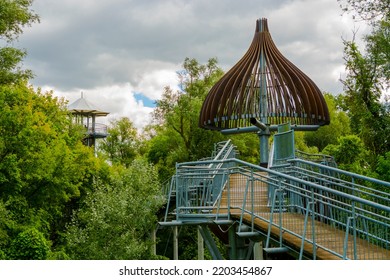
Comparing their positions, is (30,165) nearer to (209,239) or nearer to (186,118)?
(186,118)

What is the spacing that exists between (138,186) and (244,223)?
19.1 metres

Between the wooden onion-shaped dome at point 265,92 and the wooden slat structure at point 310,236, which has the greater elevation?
the wooden onion-shaped dome at point 265,92

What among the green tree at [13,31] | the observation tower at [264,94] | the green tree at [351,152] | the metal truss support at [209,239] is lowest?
the metal truss support at [209,239]

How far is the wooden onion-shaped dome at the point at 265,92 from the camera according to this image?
67.2ft

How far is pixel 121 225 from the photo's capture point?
87.9ft

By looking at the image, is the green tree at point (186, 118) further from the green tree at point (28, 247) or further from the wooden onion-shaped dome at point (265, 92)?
the wooden onion-shaped dome at point (265, 92)

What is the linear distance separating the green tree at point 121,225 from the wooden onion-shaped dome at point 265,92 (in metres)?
7.38

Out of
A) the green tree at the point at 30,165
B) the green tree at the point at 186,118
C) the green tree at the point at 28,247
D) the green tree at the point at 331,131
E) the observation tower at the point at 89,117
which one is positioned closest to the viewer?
the green tree at the point at 28,247

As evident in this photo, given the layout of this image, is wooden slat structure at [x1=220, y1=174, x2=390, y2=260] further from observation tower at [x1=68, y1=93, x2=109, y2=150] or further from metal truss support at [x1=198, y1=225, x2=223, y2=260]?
observation tower at [x1=68, y1=93, x2=109, y2=150]

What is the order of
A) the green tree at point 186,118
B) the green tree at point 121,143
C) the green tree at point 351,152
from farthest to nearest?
the green tree at point 121,143 < the green tree at point 186,118 < the green tree at point 351,152

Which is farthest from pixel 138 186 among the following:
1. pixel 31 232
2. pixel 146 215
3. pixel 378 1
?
pixel 378 1

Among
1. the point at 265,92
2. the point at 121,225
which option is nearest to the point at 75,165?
the point at 121,225

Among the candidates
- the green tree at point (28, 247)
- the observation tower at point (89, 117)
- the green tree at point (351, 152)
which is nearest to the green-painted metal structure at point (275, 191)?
the green tree at point (28, 247)

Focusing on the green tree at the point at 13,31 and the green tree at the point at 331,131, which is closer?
the green tree at the point at 13,31
